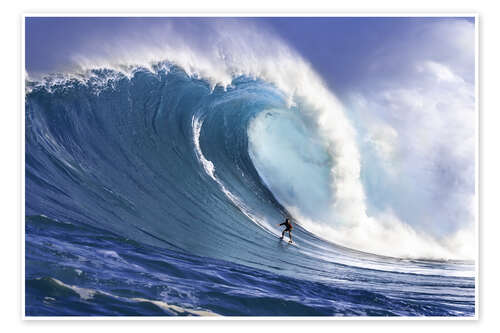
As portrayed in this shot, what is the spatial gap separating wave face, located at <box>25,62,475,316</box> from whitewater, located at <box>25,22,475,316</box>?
0.02m

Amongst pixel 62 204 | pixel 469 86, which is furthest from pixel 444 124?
pixel 62 204

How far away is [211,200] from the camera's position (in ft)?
18.6

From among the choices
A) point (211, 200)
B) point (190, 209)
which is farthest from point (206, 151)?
point (190, 209)

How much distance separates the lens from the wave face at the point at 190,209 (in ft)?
12.5

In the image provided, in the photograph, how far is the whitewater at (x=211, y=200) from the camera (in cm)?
387

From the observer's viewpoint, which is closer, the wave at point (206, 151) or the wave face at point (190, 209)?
the wave face at point (190, 209)

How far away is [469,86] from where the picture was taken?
4699 millimetres

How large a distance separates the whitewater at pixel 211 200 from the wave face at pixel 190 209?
0.7 inches

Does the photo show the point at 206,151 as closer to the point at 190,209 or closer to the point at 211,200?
the point at 211,200

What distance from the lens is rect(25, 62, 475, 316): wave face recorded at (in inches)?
149

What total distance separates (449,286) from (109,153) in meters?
4.14

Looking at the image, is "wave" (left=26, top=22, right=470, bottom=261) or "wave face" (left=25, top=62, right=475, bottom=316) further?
"wave" (left=26, top=22, right=470, bottom=261)

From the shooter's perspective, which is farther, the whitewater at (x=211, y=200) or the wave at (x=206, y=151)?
the wave at (x=206, y=151)
